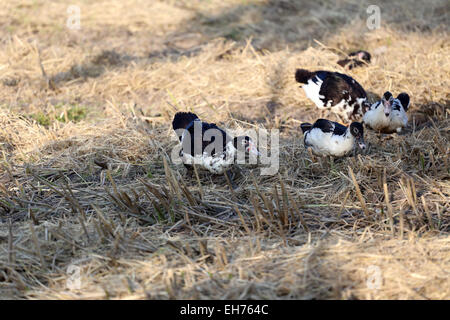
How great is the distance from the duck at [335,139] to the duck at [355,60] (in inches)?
77.3

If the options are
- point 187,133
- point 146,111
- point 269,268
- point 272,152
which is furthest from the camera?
point 146,111

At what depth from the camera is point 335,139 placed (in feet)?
15.2

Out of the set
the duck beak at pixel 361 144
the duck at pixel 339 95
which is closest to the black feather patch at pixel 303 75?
the duck at pixel 339 95

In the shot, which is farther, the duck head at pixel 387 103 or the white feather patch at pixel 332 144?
the duck head at pixel 387 103

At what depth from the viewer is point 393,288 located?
282cm

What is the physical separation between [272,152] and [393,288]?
2.29m

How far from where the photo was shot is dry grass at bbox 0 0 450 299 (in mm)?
2998

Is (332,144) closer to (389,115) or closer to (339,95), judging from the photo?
(389,115)

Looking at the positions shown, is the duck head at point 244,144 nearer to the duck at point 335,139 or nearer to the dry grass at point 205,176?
the dry grass at point 205,176

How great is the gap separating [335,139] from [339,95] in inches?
48.4

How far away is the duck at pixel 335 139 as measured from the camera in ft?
15.1

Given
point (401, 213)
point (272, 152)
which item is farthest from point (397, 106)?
point (401, 213)
